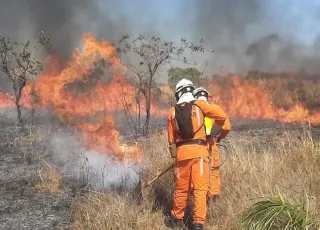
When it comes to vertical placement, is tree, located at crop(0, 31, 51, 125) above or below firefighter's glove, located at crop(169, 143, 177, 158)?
above

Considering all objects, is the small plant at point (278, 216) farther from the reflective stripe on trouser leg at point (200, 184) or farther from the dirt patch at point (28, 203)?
the dirt patch at point (28, 203)

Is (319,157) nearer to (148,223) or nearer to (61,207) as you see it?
(148,223)

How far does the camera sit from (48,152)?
1208 centimetres

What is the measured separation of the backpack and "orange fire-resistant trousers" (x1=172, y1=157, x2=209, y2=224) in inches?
13.8

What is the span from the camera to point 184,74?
21.2 m

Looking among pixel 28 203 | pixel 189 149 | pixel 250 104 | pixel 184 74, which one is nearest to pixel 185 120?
pixel 189 149

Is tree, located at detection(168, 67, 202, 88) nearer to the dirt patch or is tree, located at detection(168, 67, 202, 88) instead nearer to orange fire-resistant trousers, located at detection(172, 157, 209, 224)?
the dirt patch

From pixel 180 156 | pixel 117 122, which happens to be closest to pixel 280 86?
pixel 117 122

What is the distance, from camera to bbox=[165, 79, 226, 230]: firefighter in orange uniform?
5.09 meters

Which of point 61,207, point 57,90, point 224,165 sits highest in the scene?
point 57,90

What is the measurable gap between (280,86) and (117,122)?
12.4 metres

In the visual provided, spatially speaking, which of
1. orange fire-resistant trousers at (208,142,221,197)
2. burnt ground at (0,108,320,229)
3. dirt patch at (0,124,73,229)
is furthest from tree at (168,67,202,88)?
orange fire-resistant trousers at (208,142,221,197)

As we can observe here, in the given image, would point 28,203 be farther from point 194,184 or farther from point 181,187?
point 194,184

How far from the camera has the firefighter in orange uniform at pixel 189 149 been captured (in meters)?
5.09
